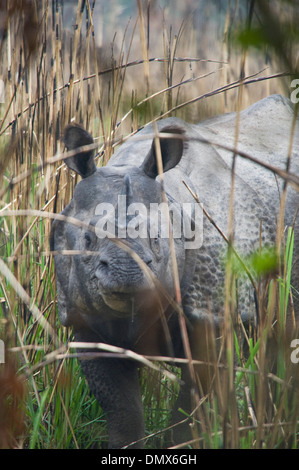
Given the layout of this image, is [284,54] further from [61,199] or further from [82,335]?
[61,199]

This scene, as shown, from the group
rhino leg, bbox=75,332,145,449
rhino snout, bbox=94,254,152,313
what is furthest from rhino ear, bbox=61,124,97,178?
rhino leg, bbox=75,332,145,449

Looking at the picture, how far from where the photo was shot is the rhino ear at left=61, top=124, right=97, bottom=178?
2.41 meters

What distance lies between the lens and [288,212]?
3.20m

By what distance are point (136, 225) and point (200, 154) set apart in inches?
39.5

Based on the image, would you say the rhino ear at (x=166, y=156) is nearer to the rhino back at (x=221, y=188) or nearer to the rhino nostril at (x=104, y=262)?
the rhino back at (x=221, y=188)

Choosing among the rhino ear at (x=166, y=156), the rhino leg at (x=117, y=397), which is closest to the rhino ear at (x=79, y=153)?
the rhino ear at (x=166, y=156)

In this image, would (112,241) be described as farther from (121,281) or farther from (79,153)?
(79,153)

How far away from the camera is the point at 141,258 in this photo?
207 centimetres

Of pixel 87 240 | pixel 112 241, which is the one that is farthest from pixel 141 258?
pixel 87 240

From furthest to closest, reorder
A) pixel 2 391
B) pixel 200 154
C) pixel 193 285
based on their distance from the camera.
Result: pixel 200 154 → pixel 193 285 → pixel 2 391

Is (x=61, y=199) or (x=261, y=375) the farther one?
(x=61, y=199)

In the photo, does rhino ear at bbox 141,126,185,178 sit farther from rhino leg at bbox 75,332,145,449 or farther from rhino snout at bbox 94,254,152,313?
rhino leg at bbox 75,332,145,449

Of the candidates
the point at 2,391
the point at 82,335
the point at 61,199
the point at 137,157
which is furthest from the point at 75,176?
the point at 2,391
